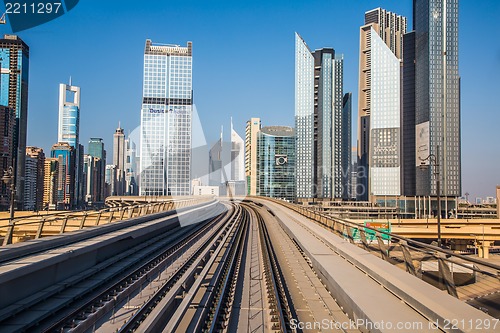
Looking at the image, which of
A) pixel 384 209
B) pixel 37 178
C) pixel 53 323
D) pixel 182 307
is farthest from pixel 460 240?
pixel 37 178

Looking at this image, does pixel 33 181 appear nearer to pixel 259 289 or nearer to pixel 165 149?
pixel 165 149

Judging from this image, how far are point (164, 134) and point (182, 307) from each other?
352 ft

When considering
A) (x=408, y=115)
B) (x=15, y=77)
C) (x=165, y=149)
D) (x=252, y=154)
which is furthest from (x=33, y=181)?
(x=408, y=115)

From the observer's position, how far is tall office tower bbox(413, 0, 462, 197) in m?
109

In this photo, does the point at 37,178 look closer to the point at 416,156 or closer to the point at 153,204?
the point at 416,156

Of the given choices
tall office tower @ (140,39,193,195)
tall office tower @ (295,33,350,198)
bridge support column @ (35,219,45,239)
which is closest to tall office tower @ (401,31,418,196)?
tall office tower @ (295,33,350,198)

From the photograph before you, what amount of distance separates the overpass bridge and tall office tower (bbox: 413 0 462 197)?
103512mm

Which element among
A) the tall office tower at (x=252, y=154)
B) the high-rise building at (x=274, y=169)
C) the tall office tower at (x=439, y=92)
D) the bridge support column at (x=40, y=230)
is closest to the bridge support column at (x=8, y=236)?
the bridge support column at (x=40, y=230)

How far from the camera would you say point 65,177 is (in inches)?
7032

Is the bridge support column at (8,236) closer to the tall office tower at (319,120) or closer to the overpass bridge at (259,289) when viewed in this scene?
the overpass bridge at (259,289)

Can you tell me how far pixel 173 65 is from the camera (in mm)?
153625

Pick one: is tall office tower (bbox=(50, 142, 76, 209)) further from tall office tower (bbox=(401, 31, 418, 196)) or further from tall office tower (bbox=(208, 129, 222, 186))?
tall office tower (bbox=(401, 31, 418, 196))

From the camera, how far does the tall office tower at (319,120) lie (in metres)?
144

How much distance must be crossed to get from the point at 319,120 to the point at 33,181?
100919 millimetres
